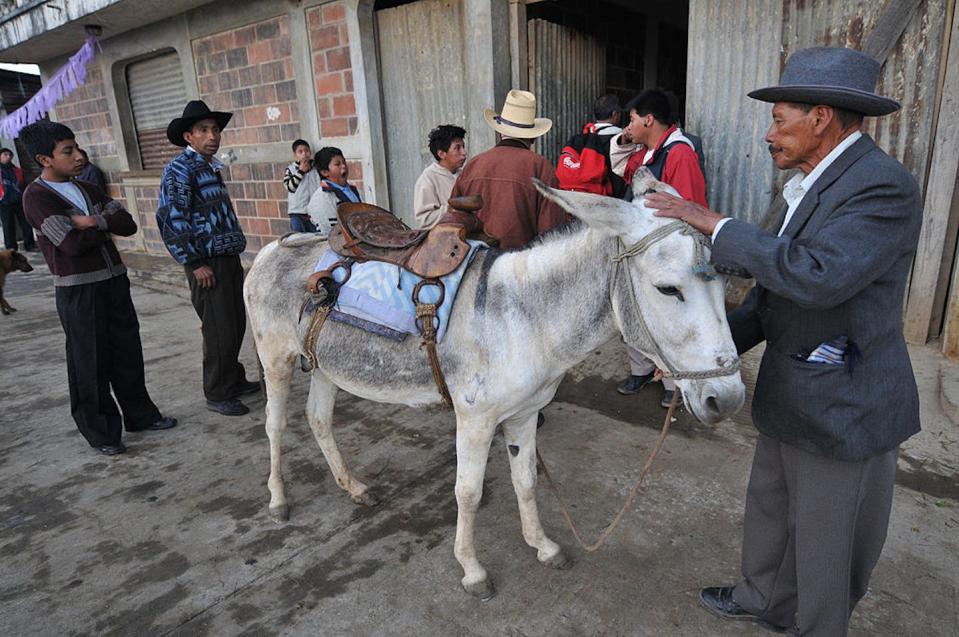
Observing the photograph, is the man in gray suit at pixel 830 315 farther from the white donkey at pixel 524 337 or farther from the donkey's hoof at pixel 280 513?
the donkey's hoof at pixel 280 513

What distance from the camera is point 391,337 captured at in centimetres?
233

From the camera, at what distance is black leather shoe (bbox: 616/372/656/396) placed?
4.18m

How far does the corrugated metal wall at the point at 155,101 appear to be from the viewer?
27.4 feet

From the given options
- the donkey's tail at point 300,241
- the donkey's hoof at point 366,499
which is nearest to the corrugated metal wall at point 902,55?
the donkey's tail at point 300,241

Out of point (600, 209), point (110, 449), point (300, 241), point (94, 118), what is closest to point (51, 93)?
point (94, 118)

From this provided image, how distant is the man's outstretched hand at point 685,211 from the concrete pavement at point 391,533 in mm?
1534

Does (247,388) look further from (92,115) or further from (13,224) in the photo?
(13,224)

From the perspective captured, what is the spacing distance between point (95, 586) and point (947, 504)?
155 inches

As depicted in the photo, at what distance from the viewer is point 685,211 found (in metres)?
1.63

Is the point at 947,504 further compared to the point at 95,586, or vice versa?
the point at 947,504

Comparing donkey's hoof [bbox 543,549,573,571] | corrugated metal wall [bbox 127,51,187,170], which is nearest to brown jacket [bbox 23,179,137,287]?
donkey's hoof [bbox 543,549,573,571]

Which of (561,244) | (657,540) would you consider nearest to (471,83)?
(561,244)

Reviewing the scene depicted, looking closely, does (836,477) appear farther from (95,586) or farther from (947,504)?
(95,586)

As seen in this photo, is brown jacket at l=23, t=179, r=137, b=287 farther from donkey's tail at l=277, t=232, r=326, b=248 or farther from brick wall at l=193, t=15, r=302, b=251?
brick wall at l=193, t=15, r=302, b=251
